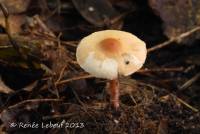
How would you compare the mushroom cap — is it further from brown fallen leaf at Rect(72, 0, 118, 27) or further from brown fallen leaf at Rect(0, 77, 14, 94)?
brown fallen leaf at Rect(72, 0, 118, 27)

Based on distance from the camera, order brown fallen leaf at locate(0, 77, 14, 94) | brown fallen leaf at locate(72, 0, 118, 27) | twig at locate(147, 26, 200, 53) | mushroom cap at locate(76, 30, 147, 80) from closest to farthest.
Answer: mushroom cap at locate(76, 30, 147, 80) → brown fallen leaf at locate(0, 77, 14, 94) → twig at locate(147, 26, 200, 53) → brown fallen leaf at locate(72, 0, 118, 27)

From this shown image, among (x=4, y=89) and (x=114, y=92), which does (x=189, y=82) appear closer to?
(x=114, y=92)

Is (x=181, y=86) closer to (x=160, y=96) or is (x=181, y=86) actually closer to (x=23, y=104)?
(x=160, y=96)

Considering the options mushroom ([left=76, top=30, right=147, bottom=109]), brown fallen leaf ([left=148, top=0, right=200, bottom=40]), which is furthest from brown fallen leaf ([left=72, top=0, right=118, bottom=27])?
mushroom ([left=76, top=30, right=147, bottom=109])

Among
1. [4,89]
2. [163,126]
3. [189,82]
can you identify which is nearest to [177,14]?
[189,82]

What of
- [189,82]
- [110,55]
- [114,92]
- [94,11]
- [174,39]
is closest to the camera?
[110,55]

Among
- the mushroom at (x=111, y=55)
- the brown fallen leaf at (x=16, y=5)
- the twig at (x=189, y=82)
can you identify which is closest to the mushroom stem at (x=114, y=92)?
the mushroom at (x=111, y=55)

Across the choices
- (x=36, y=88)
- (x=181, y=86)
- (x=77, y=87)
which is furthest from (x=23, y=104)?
(x=181, y=86)
